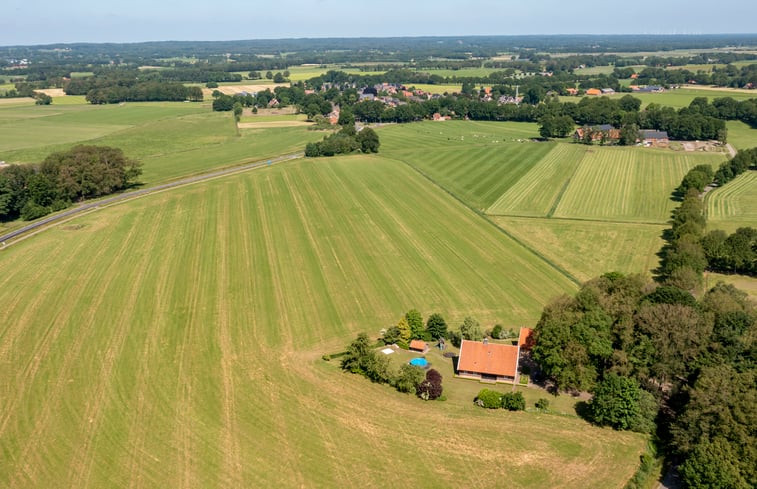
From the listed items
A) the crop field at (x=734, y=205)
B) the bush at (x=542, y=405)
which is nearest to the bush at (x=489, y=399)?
the bush at (x=542, y=405)

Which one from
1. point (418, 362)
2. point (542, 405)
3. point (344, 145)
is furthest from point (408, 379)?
point (344, 145)

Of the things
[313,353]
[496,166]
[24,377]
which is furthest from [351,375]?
[496,166]

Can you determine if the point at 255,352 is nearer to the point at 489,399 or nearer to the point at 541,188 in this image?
the point at 489,399

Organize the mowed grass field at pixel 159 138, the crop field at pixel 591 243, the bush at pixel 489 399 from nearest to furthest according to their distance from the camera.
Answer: the bush at pixel 489 399
the crop field at pixel 591 243
the mowed grass field at pixel 159 138

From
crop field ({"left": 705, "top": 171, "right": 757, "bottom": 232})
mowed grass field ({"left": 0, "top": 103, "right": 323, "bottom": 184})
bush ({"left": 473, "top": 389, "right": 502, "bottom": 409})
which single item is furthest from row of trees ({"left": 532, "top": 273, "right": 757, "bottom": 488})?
mowed grass field ({"left": 0, "top": 103, "right": 323, "bottom": 184})

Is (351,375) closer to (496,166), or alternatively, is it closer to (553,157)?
(496,166)

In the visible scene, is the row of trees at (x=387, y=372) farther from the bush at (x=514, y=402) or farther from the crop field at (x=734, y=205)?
the crop field at (x=734, y=205)
